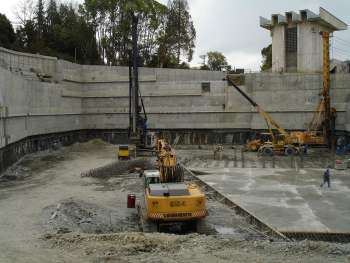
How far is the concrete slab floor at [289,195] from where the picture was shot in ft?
53.7

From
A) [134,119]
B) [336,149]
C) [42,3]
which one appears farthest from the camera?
[42,3]

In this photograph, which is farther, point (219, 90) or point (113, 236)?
point (219, 90)

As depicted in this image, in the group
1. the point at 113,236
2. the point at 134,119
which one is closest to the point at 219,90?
the point at 134,119

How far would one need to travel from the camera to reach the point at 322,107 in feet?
130

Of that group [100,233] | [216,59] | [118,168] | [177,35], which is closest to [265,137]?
[118,168]

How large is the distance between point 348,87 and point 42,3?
3805 cm

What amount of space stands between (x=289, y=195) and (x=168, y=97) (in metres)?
27.3

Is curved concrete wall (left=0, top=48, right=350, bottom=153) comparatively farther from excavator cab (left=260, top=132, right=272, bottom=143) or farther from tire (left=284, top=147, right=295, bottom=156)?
tire (left=284, top=147, right=295, bottom=156)

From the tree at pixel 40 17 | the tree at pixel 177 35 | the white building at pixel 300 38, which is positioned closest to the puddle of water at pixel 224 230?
the white building at pixel 300 38

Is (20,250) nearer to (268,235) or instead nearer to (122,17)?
(268,235)

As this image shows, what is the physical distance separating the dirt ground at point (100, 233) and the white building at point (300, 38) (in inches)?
959

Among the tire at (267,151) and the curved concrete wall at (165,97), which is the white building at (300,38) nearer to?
the curved concrete wall at (165,97)

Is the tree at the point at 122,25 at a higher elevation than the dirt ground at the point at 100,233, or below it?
higher

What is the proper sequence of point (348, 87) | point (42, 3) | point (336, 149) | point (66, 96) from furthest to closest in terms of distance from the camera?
point (42, 3), point (66, 96), point (348, 87), point (336, 149)
